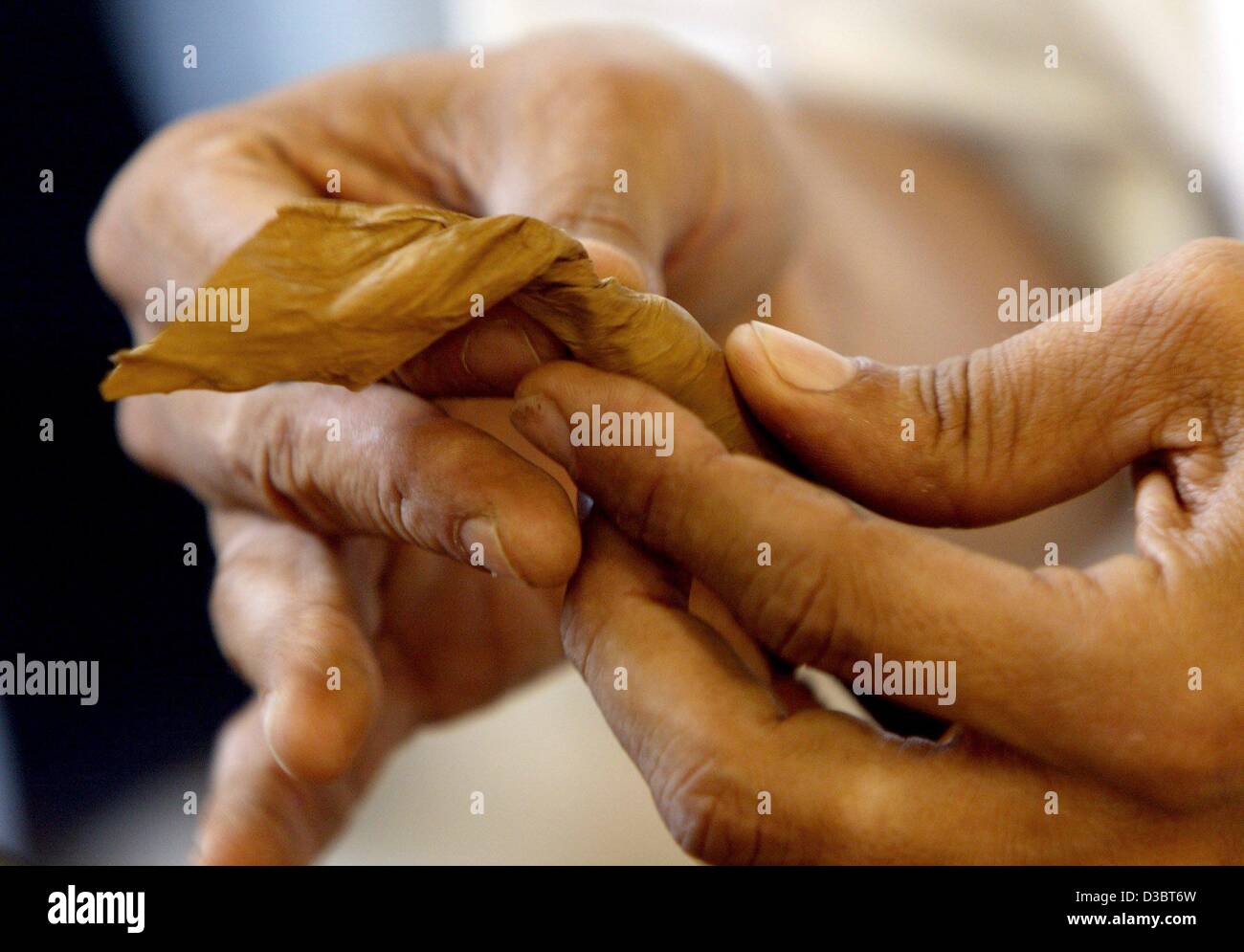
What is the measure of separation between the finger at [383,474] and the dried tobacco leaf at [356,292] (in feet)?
0.25

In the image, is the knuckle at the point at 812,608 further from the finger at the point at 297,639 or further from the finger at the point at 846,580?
the finger at the point at 297,639

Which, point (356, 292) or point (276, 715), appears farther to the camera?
point (276, 715)

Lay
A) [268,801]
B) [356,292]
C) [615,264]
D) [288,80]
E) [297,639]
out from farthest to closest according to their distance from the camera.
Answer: [288,80] → [268,801] → [297,639] → [615,264] → [356,292]

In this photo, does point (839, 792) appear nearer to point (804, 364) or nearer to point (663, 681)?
point (663, 681)

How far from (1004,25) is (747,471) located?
3.24 ft

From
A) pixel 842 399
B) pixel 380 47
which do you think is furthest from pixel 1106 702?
pixel 380 47

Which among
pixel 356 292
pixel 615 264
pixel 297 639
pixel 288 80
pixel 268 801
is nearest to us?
pixel 356 292

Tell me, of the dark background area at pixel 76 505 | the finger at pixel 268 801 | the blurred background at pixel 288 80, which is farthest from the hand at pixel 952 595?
the dark background area at pixel 76 505

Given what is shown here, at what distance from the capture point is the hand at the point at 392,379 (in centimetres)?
55

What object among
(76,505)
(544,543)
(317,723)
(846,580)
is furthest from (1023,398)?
(76,505)

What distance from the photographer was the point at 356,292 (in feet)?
1.43

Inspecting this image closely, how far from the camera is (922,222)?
1.27 meters

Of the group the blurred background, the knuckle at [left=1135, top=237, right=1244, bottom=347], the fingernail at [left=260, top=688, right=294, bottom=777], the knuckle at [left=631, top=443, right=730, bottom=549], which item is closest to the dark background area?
the blurred background

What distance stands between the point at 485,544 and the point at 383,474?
10 centimetres
